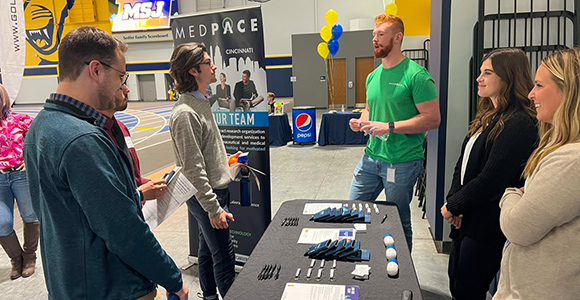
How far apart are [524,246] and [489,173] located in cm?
64

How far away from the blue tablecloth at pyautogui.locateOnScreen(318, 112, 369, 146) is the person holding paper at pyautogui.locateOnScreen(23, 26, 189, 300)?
748cm

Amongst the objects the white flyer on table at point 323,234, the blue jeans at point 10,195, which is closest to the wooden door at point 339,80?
the blue jeans at point 10,195

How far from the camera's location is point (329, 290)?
1377 millimetres

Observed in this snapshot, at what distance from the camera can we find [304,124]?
8734mm

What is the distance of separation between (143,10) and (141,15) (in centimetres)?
26

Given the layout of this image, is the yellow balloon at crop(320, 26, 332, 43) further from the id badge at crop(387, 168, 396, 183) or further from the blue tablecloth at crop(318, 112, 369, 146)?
the id badge at crop(387, 168, 396, 183)

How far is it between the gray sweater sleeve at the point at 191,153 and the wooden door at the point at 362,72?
13317mm

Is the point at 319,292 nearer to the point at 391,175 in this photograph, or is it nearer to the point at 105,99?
the point at 105,99

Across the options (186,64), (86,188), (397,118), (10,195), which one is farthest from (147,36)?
(86,188)

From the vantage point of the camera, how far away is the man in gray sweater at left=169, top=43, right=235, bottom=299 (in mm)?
2135

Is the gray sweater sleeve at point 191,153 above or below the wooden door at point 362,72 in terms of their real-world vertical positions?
below

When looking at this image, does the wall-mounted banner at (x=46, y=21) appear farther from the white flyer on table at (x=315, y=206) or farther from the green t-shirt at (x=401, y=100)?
the white flyer on table at (x=315, y=206)

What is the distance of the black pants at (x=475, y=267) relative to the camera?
75.8 inches

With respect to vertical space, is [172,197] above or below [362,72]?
below
